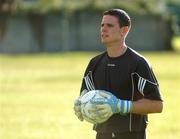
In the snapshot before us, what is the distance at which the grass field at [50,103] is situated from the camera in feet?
50.3

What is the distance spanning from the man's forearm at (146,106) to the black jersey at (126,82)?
5 cm

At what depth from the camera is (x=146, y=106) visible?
23.6 ft

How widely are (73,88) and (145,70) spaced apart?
20.4 meters

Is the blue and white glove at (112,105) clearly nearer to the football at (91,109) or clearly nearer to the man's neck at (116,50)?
the football at (91,109)

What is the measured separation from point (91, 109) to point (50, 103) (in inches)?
584

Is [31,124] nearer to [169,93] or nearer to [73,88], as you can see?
[169,93]

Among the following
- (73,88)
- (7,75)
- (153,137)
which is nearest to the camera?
(153,137)

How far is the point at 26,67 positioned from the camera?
4134 centimetres

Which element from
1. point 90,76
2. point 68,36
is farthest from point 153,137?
point 68,36

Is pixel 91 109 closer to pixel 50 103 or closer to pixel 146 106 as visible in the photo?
pixel 146 106

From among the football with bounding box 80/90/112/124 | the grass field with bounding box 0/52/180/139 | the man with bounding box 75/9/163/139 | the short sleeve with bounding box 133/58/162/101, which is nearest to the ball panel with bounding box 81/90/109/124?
the football with bounding box 80/90/112/124

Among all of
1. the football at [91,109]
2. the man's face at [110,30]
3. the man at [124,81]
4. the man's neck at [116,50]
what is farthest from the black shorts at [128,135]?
the man's face at [110,30]

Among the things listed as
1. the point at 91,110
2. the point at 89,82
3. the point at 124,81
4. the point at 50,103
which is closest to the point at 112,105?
the point at 91,110

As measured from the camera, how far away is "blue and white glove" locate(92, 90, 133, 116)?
23.3ft
